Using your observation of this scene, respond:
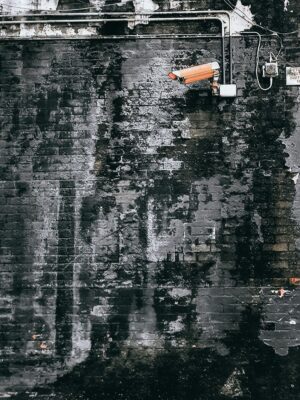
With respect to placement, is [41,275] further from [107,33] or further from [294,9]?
[294,9]

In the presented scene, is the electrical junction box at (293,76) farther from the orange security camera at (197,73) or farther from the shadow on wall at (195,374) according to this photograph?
the shadow on wall at (195,374)

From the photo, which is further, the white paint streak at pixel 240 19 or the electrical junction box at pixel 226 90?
the white paint streak at pixel 240 19

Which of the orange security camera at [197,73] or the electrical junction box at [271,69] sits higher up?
the electrical junction box at [271,69]

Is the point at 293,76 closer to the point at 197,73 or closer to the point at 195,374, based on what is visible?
the point at 197,73

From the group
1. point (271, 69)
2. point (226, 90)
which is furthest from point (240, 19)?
point (226, 90)

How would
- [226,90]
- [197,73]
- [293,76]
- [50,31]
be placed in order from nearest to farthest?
[197,73]
[226,90]
[293,76]
[50,31]

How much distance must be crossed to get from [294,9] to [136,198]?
513 centimetres

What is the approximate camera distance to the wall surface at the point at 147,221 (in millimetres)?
8469

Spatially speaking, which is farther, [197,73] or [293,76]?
[293,76]

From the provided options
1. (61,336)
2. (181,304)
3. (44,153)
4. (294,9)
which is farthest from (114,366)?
(294,9)

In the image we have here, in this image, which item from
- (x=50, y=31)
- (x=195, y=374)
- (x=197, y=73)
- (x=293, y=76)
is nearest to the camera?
Result: (x=197, y=73)

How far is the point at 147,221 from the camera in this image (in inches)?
342

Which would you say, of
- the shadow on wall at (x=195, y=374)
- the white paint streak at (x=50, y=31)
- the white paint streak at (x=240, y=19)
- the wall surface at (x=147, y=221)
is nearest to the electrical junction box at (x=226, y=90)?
the wall surface at (x=147, y=221)

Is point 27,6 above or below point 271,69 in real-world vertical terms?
above
